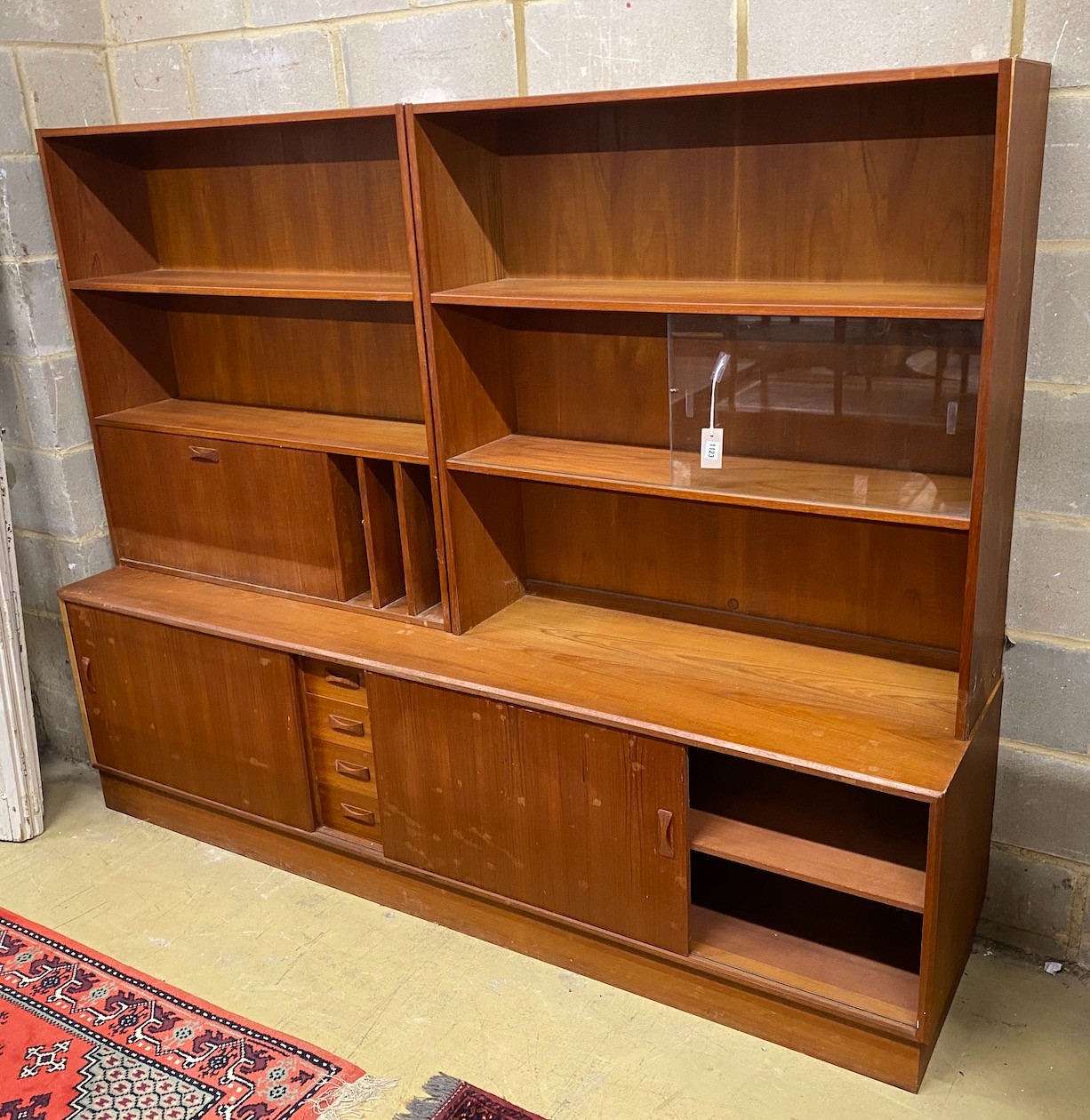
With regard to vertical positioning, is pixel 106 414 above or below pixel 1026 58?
below

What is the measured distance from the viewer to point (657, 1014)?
2.31 metres

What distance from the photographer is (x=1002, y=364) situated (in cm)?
182

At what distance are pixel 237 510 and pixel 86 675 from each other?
2.16 ft

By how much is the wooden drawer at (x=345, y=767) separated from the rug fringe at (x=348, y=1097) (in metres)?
0.64

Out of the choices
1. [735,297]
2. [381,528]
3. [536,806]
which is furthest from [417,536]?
[735,297]

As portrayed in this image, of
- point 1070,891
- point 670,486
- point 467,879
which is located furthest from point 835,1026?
point 670,486

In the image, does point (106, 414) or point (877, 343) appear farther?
point (106, 414)

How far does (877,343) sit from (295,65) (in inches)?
61.6

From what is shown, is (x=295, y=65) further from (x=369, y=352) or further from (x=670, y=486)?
(x=670, y=486)

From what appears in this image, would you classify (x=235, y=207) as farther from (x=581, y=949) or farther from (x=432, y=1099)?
(x=432, y=1099)

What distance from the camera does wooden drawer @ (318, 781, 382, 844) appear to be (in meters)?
2.65

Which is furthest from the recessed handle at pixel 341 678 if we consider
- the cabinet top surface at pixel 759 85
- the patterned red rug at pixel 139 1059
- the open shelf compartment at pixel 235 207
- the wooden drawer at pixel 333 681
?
the cabinet top surface at pixel 759 85

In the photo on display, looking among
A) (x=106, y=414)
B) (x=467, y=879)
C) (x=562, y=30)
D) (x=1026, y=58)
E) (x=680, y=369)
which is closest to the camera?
(x=1026, y=58)

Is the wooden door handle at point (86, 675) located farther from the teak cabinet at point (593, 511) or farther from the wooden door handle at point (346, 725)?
the wooden door handle at point (346, 725)
